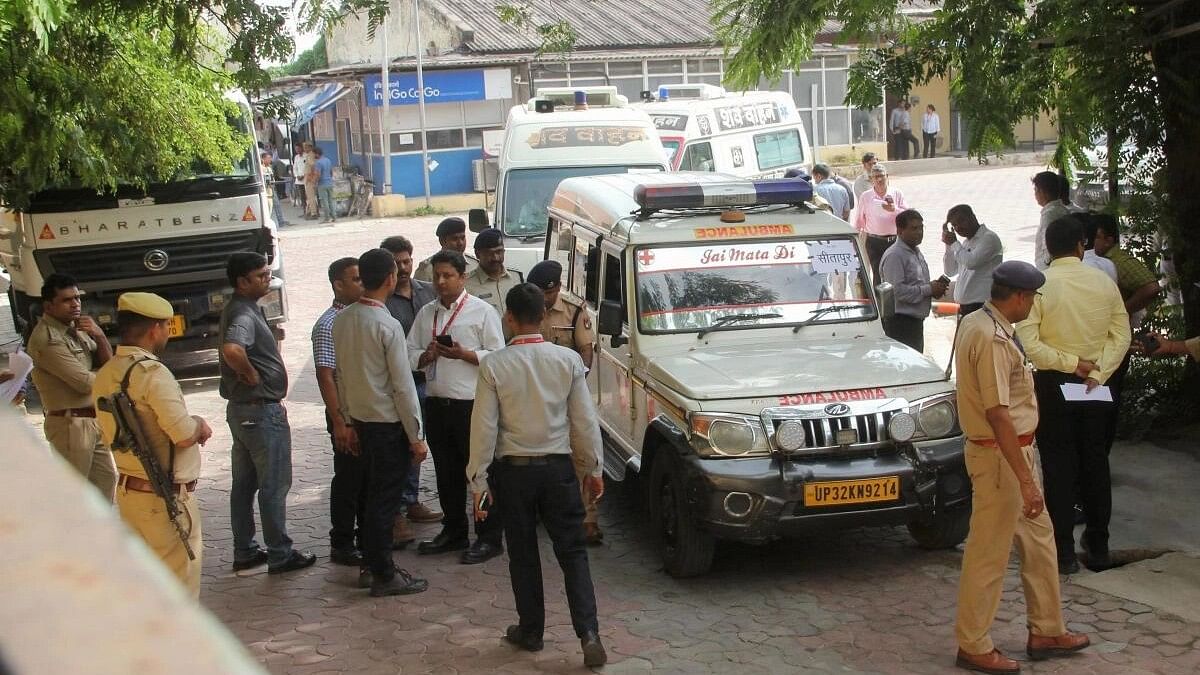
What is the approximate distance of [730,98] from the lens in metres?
20.6

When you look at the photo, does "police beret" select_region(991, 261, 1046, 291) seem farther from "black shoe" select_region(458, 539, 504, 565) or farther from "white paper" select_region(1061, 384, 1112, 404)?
"black shoe" select_region(458, 539, 504, 565)

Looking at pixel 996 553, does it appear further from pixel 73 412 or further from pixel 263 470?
pixel 73 412

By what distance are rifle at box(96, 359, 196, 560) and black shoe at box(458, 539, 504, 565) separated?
2.27 m

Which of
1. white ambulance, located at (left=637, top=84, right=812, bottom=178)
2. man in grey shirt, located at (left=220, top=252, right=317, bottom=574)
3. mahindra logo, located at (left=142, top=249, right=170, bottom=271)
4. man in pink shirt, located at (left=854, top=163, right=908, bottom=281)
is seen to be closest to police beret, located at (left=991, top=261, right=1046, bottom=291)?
man in grey shirt, located at (left=220, top=252, right=317, bottom=574)

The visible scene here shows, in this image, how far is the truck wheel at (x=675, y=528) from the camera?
6.71m

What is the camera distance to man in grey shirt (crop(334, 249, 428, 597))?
265 inches

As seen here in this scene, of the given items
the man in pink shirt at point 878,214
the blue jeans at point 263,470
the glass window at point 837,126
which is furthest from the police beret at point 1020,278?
the glass window at point 837,126

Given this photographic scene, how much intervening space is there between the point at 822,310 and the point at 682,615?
2.23 metres

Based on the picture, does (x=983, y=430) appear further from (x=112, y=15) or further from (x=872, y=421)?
(x=112, y=15)

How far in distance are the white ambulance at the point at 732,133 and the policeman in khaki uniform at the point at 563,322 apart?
1096cm

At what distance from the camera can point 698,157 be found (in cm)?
1939

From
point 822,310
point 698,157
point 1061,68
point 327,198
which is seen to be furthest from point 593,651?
point 327,198

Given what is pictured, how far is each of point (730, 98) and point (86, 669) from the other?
20381 millimetres

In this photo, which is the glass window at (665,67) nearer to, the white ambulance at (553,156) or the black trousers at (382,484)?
the white ambulance at (553,156)
